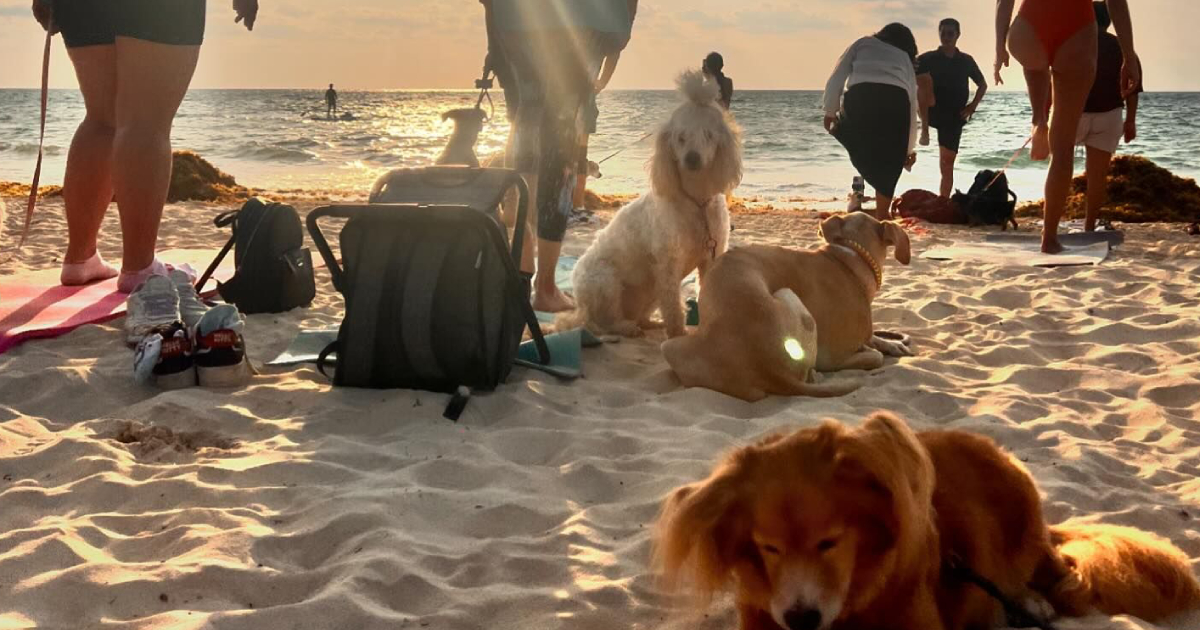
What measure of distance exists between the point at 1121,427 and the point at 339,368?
296cm

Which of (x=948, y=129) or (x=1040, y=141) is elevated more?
(x=948, y=129)

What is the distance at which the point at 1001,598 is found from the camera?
6.89 feet

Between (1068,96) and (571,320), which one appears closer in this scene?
(571,320)

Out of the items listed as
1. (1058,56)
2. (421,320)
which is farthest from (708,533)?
(1058,56)

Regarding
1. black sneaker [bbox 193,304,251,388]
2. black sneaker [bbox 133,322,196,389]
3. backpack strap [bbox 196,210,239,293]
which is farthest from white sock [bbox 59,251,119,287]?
black sneaker [bbox 193,304,251,388]

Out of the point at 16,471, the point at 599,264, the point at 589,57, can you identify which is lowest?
the point at 16,471

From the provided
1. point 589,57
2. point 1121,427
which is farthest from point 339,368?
point 1121,427

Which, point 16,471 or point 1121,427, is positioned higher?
point 1121,427

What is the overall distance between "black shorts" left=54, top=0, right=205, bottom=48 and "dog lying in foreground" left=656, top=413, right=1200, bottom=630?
3.88 m

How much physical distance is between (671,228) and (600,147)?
836 inches

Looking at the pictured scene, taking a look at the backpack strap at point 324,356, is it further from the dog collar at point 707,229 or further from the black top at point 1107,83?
the black top at point 1107,83

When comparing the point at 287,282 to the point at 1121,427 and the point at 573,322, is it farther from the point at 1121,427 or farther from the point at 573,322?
the point at 1121,427

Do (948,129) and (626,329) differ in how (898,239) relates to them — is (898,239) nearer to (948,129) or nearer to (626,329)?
(626,329)

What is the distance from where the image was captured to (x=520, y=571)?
2.54 metres
